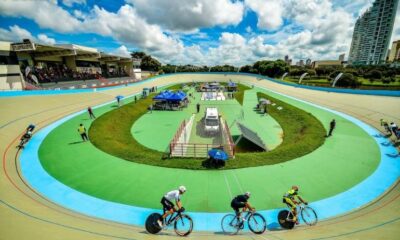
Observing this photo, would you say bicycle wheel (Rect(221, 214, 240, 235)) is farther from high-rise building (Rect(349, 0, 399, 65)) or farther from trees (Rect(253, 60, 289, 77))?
high-rise building (Rect(349, 0, 399, 65))

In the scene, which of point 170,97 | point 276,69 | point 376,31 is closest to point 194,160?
point 170,97

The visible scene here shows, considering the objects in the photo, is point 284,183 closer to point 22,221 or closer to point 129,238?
point 129,238

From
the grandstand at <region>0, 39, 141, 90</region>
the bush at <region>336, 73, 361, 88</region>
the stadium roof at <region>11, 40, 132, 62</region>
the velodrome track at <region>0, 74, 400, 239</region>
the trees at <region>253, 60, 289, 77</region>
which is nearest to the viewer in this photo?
the velodrome track at <region>0, 74, 400, 239</region>

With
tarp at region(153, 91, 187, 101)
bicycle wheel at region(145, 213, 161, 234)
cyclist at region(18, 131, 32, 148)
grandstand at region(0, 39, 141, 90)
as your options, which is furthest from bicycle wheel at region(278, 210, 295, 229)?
grandstand at region(0, 39, 141, 90)

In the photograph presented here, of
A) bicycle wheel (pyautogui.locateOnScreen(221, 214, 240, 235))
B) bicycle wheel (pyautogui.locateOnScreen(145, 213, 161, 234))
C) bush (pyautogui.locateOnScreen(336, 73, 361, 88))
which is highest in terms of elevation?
bush (pyautogui.locateOnScreen(336, 73, 361, 88))

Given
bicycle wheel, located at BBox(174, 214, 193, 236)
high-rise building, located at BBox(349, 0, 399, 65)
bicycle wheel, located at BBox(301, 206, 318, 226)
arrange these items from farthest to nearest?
1. high-rise building, located at BBox(349, 0, 399, 65)
2. bicycle wheel, located at BBox(301, 206, 318, 226)
3. bicycle wheel, located at BBox(174, 214, 193, 236)

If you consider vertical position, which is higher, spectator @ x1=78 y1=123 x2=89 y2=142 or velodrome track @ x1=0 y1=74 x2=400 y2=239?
spectator @ x1=78 y1=123 x2=89 y2=142

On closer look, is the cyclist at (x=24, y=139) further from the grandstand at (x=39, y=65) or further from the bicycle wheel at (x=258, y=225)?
the grandstand at (x=39, y=65)

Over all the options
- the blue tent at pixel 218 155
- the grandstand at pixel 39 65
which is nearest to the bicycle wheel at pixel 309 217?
the blue tent at pixel 218 155
